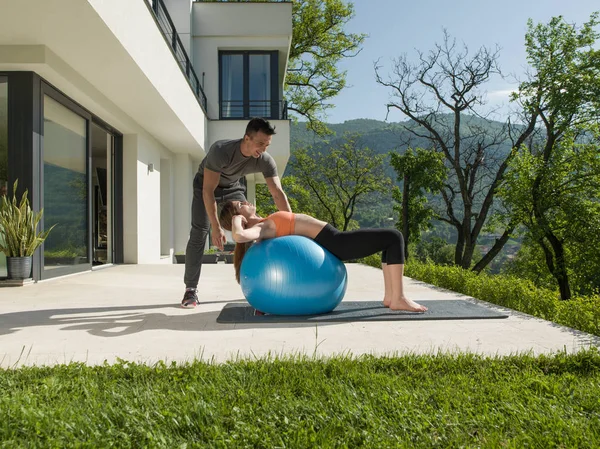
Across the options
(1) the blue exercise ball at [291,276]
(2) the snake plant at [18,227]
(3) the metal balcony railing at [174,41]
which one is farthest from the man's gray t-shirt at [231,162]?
(3) the metal balcony railing at [174,41]

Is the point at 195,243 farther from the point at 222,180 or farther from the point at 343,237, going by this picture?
the point at 343,237

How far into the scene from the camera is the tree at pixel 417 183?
22578mm

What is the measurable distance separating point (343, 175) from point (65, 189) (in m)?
26.8

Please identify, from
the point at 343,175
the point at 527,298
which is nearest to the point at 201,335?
the point at 527,298

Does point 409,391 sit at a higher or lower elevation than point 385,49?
lower

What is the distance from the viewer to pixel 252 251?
4207mm

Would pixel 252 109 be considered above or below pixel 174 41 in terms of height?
below

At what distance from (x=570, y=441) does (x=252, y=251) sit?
9.11 feet

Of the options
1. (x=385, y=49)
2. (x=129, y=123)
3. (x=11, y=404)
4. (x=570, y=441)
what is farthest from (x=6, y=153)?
(x=385, y=49)

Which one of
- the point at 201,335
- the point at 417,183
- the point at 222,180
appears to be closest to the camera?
the point at 201,335

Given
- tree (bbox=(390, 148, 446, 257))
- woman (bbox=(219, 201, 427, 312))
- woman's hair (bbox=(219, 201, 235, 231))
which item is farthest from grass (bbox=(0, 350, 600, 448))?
tree (bbox=(390, 148, 446, 257))

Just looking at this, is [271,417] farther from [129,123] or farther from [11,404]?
[129,123]

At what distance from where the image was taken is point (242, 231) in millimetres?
4023

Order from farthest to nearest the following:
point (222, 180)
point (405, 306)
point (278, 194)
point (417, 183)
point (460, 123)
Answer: point (460, 123), point (417, 183), point (278, 194), point (222, 180), point (405, 306)
